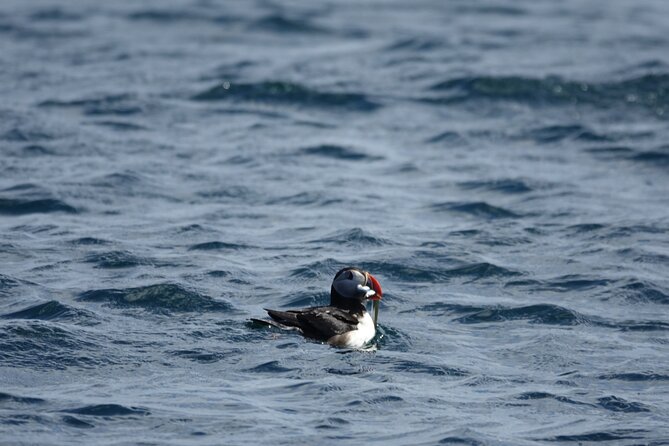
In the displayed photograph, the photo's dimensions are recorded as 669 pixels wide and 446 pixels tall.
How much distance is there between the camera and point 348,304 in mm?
12609

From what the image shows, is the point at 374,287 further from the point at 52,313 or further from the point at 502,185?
the point at 502,185

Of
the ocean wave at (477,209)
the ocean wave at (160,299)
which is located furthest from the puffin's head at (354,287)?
the ocean wave at (477,209)

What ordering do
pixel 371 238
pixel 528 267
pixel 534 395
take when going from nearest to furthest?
1. pixel 534 395
2. pixel 528 267
3. pixel 371 238

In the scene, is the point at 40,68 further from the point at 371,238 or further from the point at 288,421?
the point at 288,421

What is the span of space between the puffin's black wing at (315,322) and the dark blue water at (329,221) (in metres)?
0.17

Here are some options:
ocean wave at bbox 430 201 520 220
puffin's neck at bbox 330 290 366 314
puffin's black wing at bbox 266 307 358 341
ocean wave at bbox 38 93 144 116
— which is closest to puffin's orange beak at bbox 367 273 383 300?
puffin's neck at bbox 330 290 366 314

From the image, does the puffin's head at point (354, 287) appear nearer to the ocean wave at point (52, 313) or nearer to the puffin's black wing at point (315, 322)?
the puffin's black wing at point (315, 322)

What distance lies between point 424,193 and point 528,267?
11.7 feet

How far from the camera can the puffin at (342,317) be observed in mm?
12055

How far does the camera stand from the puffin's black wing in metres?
12.0

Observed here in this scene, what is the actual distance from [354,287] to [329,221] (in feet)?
14.7

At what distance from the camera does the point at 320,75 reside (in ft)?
80.9

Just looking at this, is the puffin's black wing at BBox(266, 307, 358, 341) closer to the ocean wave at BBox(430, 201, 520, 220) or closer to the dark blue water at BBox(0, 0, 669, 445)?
the dark blue water at BBox(0, 0, 669, 445)

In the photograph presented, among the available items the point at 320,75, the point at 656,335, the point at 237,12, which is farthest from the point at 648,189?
the point at 237,12
